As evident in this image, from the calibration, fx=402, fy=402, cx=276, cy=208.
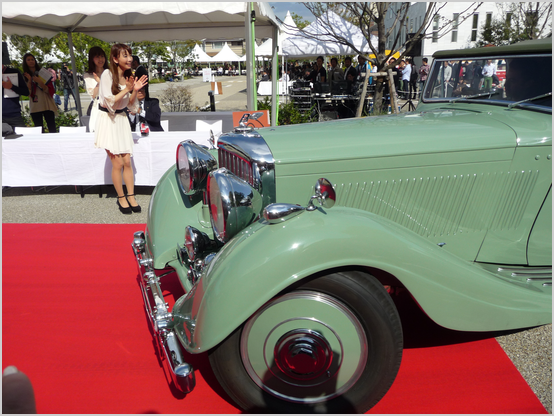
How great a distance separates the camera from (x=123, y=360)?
2244 mm

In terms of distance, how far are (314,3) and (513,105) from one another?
7622 mm

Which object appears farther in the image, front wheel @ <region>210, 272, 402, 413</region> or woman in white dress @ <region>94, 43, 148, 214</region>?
woman in white dress @ <region>94, 43, 148, 214</region>

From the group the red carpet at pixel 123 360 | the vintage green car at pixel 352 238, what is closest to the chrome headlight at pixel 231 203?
the vintage green car at pixel 352 238

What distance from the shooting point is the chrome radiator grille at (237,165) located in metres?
2.12

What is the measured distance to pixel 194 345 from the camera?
167cm

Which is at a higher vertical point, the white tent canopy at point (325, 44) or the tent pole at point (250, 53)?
the white tent canopy at point (325, 44)

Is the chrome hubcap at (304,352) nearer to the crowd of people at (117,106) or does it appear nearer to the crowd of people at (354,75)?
the crowd of people at (117,106)

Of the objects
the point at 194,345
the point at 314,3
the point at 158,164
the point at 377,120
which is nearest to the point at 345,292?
the point at 194,345

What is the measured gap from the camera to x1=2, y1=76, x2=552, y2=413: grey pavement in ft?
7.02

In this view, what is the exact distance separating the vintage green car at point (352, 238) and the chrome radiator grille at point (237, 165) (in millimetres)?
13

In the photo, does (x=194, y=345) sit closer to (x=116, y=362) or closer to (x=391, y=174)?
(x=116, y=362)

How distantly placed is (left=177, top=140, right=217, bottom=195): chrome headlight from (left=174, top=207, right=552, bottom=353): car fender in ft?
2.83

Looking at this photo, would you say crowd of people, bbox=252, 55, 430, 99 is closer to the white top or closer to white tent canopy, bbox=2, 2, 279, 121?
white tent canopy, bbox=2, 2, 279, 121

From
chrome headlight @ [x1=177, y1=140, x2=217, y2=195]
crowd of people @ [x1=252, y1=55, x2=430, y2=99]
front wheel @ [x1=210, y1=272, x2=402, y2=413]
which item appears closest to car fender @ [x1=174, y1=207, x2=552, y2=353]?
front wheel @ [x1=210, y1=272, x2=402, y2=413]
